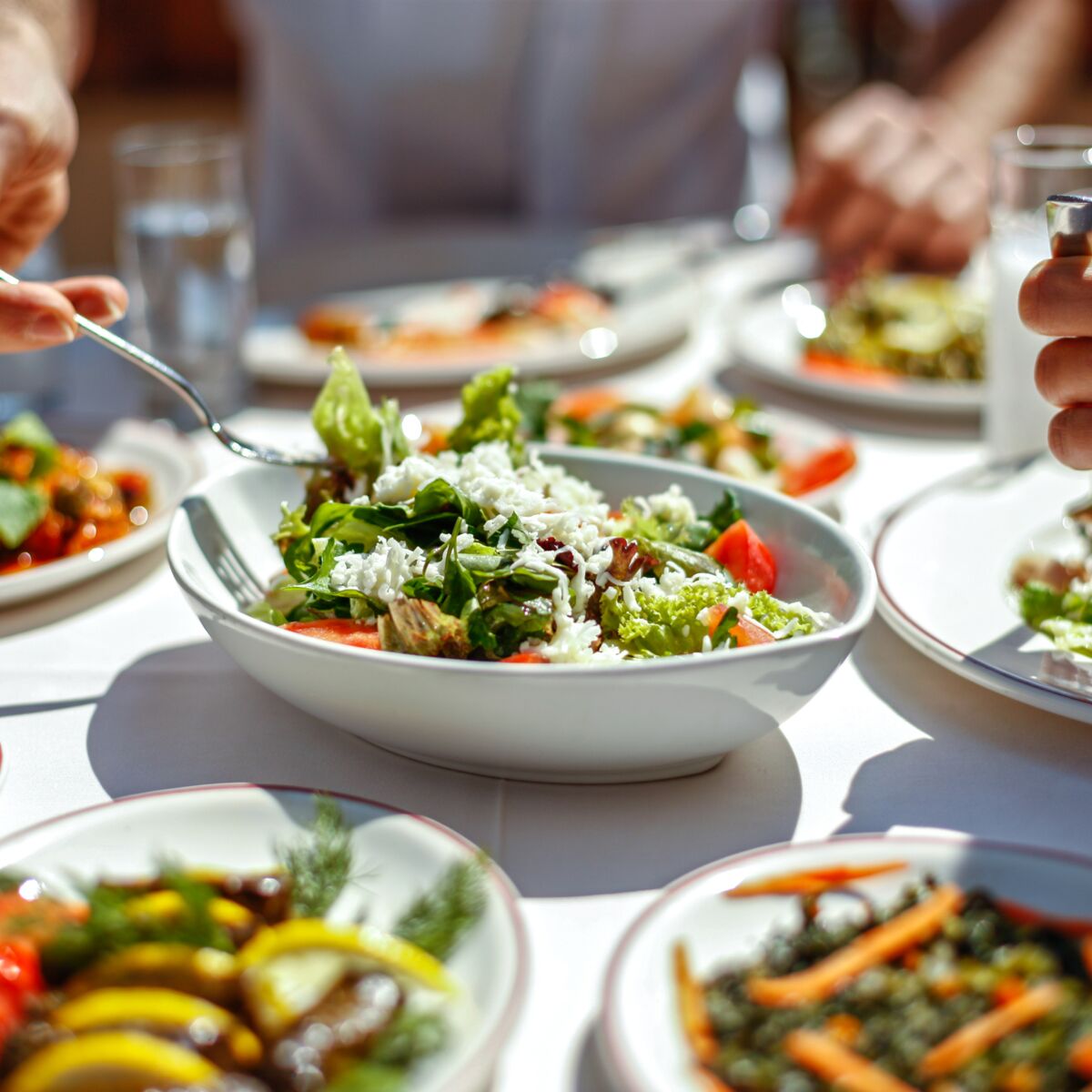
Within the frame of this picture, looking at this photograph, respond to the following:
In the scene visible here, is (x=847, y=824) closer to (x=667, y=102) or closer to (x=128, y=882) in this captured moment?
(x=128, y=882)

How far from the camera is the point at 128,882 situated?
992mm

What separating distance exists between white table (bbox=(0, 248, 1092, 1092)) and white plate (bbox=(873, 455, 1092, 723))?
0.07 meters

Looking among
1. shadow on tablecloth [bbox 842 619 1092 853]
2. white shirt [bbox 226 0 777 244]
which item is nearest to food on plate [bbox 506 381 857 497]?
shadow on tablecloth [bbox 842 619 1092 853]

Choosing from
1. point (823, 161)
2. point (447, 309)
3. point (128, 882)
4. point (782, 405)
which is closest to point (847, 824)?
point (128, 882)

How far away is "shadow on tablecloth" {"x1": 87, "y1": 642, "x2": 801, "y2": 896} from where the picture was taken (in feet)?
3.84

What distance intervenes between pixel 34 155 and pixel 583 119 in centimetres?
219

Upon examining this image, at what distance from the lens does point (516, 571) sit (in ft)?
4.17

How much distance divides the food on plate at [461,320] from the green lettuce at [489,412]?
1.02 metres

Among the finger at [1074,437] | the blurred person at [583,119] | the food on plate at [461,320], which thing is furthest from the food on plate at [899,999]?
the blurred person at [583,119]

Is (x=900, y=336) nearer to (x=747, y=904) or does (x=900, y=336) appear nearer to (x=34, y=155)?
(x=34, y=155)

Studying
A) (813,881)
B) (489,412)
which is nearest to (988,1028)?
(813,881)

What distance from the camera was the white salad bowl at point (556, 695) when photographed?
43.5 inches

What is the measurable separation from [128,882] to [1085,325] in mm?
1093

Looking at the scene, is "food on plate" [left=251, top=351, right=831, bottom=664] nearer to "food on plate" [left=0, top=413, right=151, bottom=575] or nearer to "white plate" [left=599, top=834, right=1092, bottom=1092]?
"white plate" [left=599, top=834, right=1092, bottom=1092]
